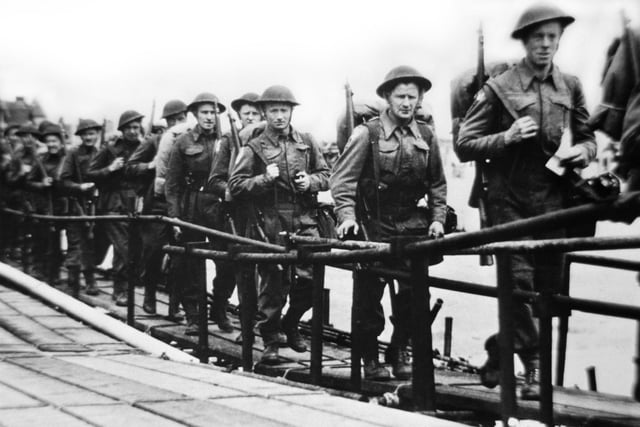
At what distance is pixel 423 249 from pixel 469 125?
1.54m

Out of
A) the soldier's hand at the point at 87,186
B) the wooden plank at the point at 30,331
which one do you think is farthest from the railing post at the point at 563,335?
the soldier's hand at the point at 87,186

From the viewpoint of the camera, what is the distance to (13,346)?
16.7 ft

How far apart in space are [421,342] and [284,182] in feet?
10.9

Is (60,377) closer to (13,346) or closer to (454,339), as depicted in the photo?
(13,346)

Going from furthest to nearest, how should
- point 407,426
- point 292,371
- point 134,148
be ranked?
1. point 134,148
2. point 292,371
3. point 407,426

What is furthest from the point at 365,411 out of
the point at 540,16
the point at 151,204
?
the point at 151,204

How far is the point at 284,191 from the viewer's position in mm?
7031

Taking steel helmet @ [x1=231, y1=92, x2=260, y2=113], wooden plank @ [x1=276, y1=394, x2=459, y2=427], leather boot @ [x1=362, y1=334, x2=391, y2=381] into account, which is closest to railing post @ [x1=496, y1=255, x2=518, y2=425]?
wooden plank @ [x1=276, y1=394, x2=459, y2=427]

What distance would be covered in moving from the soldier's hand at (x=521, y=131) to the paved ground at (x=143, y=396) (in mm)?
1836

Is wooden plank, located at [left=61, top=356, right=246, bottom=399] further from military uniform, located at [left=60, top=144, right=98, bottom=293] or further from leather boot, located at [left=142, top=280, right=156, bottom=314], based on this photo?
military uniform, located at [left=60, top=144, right=98, bottom=293]

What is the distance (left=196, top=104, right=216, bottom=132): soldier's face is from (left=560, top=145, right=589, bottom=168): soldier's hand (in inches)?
181

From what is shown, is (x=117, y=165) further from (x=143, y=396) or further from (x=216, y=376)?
(x=143, y=396)

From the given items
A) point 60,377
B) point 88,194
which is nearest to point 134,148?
point 88,194

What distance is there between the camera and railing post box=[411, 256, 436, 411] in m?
3.84
